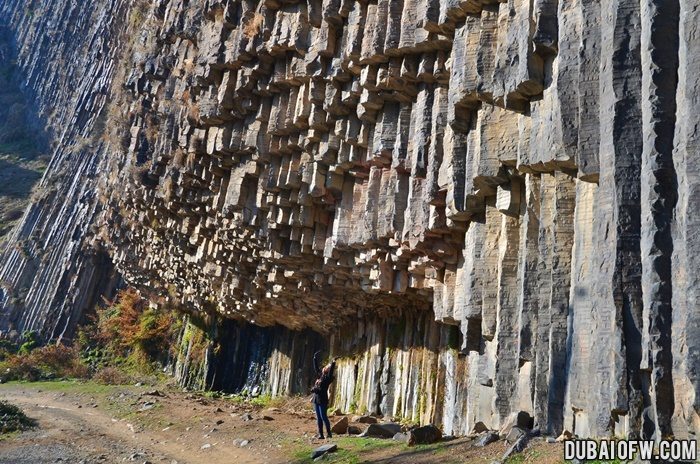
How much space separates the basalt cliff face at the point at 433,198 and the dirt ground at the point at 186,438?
74 cm

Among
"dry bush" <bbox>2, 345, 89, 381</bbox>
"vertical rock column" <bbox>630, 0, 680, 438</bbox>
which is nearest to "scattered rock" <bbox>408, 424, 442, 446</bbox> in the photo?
"vertical rock column" <bbox>630, 0, 680, 438</bbox>

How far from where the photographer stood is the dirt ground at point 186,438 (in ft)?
23.6

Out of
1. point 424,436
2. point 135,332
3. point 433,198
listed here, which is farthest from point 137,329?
point 424,436

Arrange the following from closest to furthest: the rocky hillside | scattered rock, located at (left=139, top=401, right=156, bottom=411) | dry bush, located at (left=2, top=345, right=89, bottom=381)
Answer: scattered rock, located at (left=139, top=401, right=156, bottom=411), dry bush, located at (left=2, top=345, right=89, bottom=381), the rocky hillside

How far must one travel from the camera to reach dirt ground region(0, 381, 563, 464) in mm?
7188

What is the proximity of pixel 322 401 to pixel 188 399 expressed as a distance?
27.0 feet

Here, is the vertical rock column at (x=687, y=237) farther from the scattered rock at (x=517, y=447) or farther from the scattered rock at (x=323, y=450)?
the scattered rock at (x=323, y=450)

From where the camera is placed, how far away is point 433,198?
8.62m

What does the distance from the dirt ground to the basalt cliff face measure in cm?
74

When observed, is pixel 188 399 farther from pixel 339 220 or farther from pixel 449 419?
pixel 449 419

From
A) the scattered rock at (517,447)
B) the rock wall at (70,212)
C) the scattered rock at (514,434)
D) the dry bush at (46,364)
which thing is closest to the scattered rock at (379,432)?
the scattered rock at (514,434)

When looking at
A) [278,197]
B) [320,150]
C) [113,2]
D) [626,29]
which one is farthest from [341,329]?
[113,2]

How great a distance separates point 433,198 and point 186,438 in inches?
222

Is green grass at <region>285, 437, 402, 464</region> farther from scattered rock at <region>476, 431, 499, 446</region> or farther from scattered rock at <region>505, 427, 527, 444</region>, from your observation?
scattered rock at <region>505, 427, 527, 444</region>
